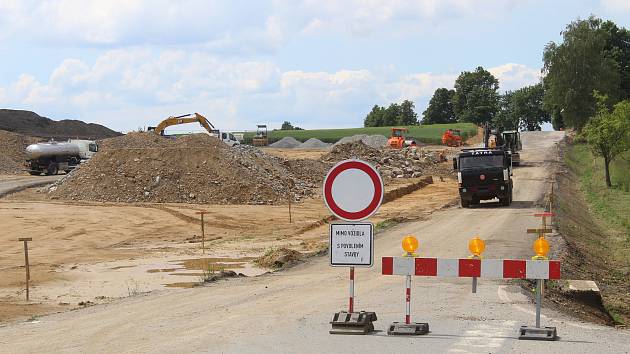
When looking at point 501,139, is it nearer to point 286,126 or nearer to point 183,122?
point 183,122

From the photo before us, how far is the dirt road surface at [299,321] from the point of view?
1005 centimetres

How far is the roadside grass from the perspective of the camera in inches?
1475

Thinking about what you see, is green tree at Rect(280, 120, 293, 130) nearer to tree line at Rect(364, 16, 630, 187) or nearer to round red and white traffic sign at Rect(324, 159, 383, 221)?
tree line at Rect(364, 16, 630, 187)

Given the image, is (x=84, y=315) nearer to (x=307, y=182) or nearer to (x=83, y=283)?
(x=83, y=283)

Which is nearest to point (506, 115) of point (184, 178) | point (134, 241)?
point (184, 178)

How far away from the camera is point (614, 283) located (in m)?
22.3

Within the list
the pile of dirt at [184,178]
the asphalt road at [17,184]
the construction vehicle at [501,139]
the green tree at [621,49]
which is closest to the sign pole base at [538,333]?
the pile of dirt at [184,178]

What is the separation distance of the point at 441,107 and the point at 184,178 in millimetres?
131066

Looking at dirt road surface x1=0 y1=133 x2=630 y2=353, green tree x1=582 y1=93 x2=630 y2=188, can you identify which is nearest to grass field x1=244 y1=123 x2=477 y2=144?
green tree x1=582 y1=93 x2=630 y2=188

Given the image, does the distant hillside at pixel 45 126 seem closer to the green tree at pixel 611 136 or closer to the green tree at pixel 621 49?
the green tree at pixel 611 136

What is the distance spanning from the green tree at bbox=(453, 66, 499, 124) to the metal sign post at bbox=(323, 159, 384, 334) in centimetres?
14751

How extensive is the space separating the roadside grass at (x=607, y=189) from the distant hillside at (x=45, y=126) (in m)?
50.2

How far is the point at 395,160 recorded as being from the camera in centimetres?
6456

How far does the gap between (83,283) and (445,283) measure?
8.14 m
